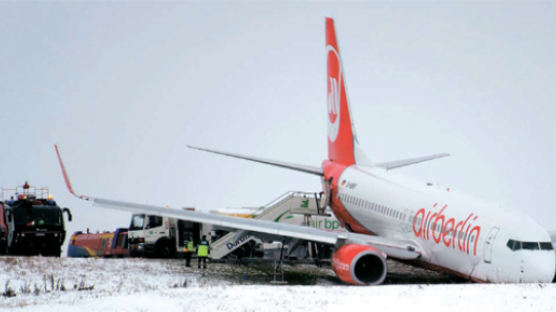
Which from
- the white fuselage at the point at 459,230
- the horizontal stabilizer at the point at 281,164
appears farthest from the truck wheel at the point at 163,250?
the white fuselage at the point at 459,230

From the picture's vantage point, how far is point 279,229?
2553cm

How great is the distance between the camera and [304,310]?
1647cm

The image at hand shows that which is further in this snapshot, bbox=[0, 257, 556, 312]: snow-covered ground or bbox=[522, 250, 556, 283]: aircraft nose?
bbox=[522, 250, 556, 283]: aircraft nose

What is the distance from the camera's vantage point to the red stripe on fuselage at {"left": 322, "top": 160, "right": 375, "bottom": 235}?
3209cm

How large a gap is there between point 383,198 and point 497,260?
7.76m

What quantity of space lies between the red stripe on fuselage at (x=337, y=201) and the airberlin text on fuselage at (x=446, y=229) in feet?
18.4

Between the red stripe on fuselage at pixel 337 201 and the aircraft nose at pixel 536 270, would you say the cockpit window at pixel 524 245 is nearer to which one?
the aircraft nose at pixel 536 270

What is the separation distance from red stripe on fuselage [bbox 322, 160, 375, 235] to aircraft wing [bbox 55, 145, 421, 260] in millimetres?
5490

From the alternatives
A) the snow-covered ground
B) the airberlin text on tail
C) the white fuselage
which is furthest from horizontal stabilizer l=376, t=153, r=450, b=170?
the snow-covered ground

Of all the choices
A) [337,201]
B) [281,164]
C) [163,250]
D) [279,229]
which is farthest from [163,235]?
[279,229]

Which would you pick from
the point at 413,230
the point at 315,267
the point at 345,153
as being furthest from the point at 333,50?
the point at 413,230

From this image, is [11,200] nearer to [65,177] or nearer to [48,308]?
[65,177]

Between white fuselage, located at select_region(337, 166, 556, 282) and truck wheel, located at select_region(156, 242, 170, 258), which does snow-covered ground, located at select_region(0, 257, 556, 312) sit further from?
truck wheel, located at select_region(156, 242, 170, 258)

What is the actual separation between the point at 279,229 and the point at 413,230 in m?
4.54
